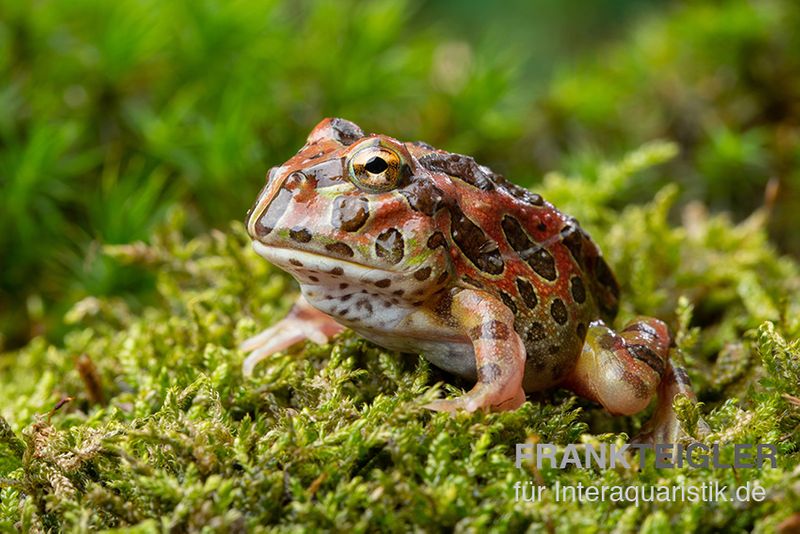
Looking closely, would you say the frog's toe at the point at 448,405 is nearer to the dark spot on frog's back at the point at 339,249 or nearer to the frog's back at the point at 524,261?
the frog's back at the point at 524,261

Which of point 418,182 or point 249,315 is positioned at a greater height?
point 418,182

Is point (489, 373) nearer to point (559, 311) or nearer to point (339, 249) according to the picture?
point (559, 311)

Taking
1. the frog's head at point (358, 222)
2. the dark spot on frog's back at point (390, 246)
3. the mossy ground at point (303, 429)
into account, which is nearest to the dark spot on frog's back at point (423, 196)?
the frog's head at point (358, 222)

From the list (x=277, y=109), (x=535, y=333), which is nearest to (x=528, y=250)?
(x=535, y=333)

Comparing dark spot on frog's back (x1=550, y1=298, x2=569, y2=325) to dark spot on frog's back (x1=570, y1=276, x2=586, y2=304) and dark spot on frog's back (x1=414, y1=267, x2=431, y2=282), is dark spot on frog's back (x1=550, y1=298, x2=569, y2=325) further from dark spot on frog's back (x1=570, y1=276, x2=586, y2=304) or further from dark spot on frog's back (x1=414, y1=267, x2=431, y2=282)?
dark spot on frog's back (x1=414, y1=267, x2=431, y2=282)

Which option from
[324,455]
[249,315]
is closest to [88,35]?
[249,315]

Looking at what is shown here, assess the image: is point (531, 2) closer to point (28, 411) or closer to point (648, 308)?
point (648, 308)
